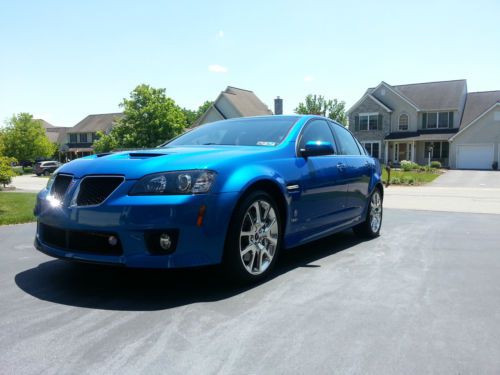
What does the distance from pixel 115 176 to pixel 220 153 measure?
0.94m

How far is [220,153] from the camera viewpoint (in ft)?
13.2

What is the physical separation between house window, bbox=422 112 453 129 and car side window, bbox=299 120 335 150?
39.6m

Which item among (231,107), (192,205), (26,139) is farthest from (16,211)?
(26,139)

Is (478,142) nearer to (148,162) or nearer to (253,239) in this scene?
(253,239)

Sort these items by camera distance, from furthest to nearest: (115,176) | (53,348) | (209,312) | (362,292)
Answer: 1. (362,292)
2. (115,176)
3. (209,312)
4. (53,348)

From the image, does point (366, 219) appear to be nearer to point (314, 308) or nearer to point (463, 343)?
point (314, 308)

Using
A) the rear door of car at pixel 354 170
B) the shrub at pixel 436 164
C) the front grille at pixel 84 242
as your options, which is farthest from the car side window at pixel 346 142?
the shrub at pixel 436 164

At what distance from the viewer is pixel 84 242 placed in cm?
362

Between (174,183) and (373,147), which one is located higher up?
(373,147)

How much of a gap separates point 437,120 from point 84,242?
140 ft

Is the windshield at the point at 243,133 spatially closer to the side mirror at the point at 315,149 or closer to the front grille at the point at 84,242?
the side mirror at the point at 315,149

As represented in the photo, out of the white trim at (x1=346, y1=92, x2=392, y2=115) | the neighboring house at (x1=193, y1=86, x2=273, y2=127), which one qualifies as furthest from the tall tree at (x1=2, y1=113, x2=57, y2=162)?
the white trim at (x1=346, y1=92, x2=392, y2=115)

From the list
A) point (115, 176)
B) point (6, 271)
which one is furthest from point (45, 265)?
point (115, 176)

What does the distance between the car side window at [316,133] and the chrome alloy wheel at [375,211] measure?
1448 mm
